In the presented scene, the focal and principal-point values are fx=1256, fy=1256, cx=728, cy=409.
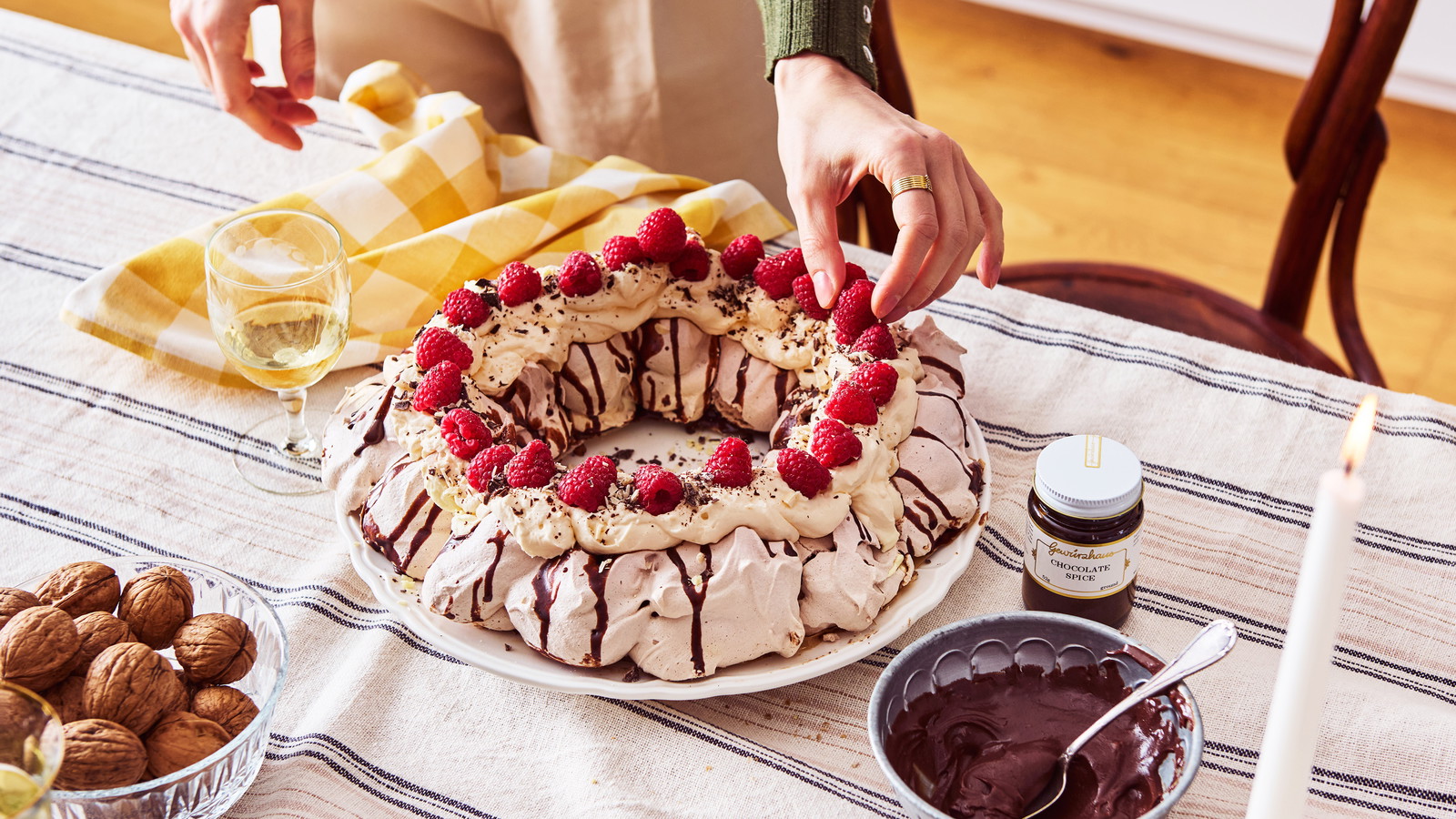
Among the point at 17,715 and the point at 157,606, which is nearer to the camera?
the point at 17,715

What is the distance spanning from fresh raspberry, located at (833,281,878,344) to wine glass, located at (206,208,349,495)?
0.53m

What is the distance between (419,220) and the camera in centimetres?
173

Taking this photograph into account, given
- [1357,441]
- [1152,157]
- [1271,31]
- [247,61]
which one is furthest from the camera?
[1152,157]

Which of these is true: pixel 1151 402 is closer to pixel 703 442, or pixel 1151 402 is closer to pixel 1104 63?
pixel 703 442

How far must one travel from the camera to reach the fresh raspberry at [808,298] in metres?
1.42

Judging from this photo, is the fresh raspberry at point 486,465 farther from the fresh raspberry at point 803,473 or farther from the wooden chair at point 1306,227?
the wooden chair at point 1306,227

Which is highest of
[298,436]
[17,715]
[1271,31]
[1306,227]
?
[17,715]

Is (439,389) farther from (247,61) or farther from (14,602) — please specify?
(247,61)

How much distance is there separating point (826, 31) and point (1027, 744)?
88 cm

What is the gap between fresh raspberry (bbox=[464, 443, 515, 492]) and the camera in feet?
3.97

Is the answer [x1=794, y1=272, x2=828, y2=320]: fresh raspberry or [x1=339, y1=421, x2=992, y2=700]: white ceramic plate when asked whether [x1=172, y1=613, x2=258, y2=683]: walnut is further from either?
[x1=794, y1=272, x2=828, y2=320]: fresh raspberry

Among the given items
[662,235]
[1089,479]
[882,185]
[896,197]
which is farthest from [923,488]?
[882,185]

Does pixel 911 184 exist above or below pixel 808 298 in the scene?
above

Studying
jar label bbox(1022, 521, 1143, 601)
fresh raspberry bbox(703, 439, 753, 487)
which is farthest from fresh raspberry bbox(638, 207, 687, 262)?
jar label bbox(1022, 521, 1143, 601)
